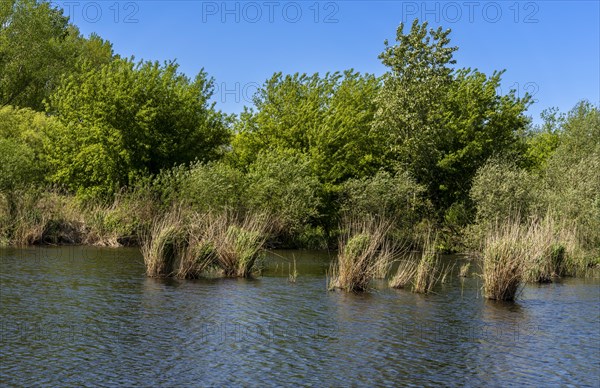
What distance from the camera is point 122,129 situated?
159 feet

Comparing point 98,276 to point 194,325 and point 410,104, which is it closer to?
point 194,325

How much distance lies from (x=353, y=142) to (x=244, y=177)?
9164 mm

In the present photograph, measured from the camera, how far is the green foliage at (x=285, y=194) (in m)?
42.9

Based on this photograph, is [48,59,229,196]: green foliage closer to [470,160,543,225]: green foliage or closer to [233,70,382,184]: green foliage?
[233,70,382,184]: green foliage

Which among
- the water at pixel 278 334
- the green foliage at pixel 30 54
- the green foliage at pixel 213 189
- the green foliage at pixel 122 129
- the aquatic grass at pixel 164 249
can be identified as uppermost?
the green foliage at pixel 30 54

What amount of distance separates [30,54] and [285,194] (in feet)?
131

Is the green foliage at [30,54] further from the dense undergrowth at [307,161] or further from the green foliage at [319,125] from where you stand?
the green foliage at [319,125]

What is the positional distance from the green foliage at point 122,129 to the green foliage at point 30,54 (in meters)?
21.2

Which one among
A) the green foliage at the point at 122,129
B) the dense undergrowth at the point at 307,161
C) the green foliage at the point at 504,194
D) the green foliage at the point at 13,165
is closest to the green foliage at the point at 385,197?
the dense undergrowth at the point at 307,161

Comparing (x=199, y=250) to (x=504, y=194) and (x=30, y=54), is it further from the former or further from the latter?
(x=30, y=54)

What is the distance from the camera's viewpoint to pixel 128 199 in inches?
1686

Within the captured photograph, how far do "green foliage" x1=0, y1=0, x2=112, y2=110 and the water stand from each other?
50375 millimetres

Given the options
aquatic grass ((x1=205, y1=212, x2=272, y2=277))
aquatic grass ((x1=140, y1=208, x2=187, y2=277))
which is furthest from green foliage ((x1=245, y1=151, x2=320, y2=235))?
aquatic grass ((x1=140, y1=208, x2=187, y2=277))

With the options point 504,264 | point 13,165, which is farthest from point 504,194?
point 13,165
